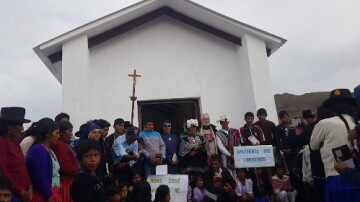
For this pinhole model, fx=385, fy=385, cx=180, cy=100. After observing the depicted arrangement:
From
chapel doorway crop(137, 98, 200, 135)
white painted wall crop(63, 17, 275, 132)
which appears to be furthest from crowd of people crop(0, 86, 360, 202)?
chapel doorway crop(137, 98, 200, 135)

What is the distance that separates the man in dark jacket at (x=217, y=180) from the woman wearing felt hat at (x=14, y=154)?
3823 millimetres

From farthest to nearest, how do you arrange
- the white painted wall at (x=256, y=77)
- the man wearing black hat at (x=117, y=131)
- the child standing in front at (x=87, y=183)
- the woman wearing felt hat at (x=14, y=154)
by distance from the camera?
the white painted wall at (x=256, y=77) → the man wearing black hat at (x=117, y=131) → the woman wearing felt hat at (x=14, y=154) → the child standing in front at (x=87, y=183)

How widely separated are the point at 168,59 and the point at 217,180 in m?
3.79

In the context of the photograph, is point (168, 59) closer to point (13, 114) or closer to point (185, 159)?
point (185, 159)

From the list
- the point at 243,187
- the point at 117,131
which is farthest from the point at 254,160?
the point at 117,131

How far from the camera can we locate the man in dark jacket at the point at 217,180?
23.9ft

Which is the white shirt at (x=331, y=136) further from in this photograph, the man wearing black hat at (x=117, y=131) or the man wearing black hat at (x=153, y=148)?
the man wearing black hat at (x=117, y=131)

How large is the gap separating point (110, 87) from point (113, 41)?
1241 mm

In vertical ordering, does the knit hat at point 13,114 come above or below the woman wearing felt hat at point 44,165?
above

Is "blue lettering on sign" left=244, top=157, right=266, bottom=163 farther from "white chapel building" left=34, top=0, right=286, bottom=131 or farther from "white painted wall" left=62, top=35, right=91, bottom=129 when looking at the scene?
"white painted wall" left=62, top=35, right=91, bottom=129

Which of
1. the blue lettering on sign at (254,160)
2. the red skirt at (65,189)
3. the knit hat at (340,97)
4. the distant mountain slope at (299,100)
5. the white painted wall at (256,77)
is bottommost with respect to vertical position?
the red skirt at (65,189)

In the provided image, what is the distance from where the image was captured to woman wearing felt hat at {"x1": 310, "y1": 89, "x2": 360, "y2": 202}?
4086mm

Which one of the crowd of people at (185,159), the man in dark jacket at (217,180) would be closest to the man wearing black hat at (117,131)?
the crowd of people at (185,159)

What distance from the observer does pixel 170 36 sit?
10172 mm
